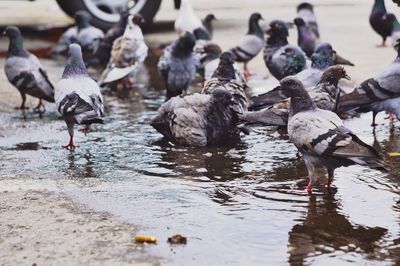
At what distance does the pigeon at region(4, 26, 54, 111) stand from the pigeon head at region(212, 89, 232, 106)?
8.22ft

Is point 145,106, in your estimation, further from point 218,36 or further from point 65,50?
point 218,36

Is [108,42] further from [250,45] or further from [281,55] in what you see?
[281,55]

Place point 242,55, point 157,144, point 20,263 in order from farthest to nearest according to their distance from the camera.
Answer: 1. point 242,55
2. point 157,144
3. point 20,263

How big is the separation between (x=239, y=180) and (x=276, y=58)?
4.09m

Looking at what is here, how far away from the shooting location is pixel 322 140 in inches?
229

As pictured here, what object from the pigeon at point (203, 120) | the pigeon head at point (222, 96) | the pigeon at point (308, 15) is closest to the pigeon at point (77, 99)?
the pigeon at point (203, 120)

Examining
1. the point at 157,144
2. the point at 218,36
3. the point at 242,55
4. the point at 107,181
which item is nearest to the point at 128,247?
the point at 107,181

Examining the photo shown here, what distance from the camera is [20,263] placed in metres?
4.59

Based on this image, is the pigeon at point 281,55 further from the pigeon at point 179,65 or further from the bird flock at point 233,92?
the pigeon at point 179,65

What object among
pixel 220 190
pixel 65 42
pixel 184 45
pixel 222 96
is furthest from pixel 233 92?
pixel 65 42

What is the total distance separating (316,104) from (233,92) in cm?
93

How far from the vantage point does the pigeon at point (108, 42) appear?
1253 centimetres

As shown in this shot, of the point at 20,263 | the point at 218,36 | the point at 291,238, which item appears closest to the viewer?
the point at 20,263

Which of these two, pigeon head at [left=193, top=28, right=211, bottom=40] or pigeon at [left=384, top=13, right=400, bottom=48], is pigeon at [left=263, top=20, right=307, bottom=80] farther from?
pigeon at [left=384, top=13, right=400, bottom=48]
